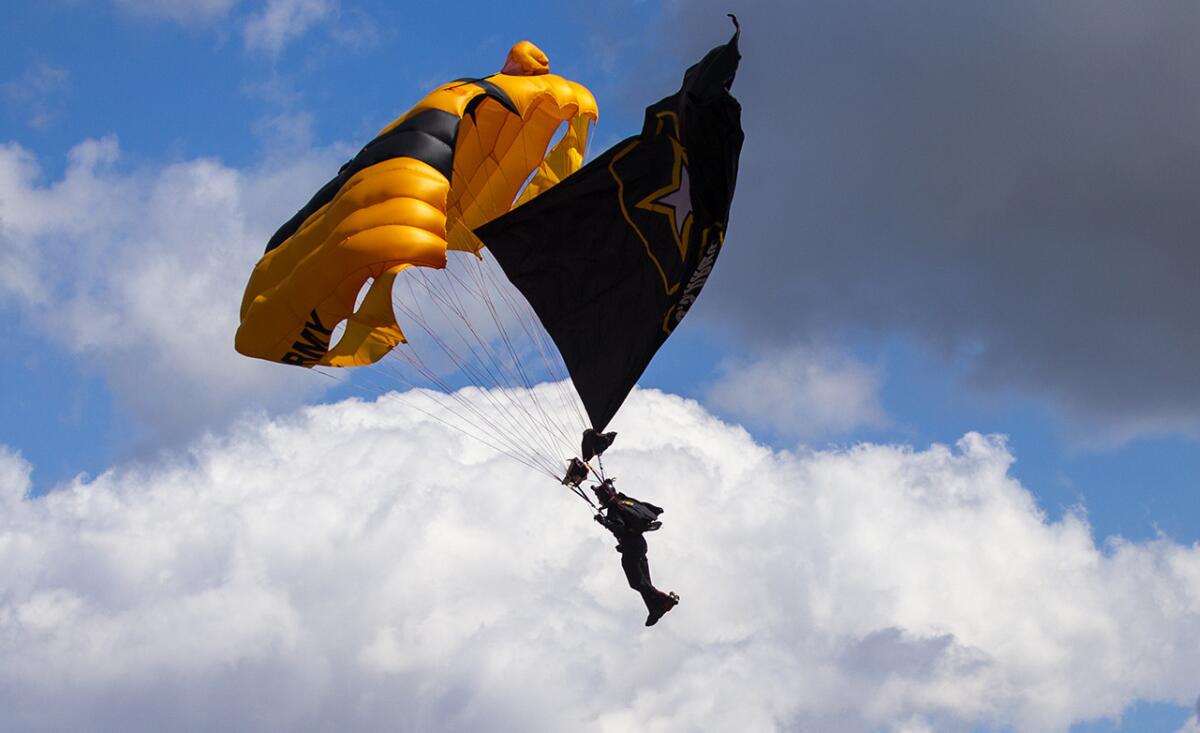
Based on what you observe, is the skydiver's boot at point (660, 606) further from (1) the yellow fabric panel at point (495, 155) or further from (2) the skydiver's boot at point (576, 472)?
(1) the yellow fabric panel at point (495, 155)

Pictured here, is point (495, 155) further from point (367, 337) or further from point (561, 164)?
point (367, 337)

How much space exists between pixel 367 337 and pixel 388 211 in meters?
2.49

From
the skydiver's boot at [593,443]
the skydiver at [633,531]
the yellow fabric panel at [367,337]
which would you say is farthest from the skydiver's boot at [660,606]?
the yellow fabric panel at [367,337]

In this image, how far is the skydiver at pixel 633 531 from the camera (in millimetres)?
28391

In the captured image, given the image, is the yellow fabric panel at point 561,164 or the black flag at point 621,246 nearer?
the black flag at point 621,246

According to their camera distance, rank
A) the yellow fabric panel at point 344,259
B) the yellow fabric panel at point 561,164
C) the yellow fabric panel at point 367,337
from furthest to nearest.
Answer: the yellow fabric panel at point 561,164, the yellow fabric panel at point 367,337, the yellow fabric panel at point 344,259

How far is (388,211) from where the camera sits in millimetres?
28188

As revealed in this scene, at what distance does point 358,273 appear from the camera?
2828 cm

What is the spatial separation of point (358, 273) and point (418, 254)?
39.5 inches

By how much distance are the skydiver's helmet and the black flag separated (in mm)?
986

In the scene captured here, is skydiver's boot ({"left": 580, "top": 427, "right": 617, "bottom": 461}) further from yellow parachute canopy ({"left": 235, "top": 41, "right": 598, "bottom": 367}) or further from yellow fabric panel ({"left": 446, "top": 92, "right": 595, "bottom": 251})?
yellow fabric panel ({"left": 446, "top": 92, "right": 595, "bottom": 251})

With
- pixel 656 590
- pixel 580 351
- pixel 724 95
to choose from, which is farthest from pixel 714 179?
pixel 656 590

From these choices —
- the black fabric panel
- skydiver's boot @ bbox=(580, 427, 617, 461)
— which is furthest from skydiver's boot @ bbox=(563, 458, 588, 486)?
the black fabric panel

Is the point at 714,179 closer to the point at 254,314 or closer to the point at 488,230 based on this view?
the point at 488,230
